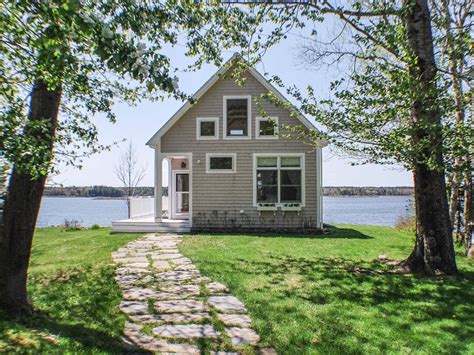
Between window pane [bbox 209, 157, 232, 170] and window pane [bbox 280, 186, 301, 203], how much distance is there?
86.8 inches

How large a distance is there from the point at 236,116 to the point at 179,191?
4064 millimetres

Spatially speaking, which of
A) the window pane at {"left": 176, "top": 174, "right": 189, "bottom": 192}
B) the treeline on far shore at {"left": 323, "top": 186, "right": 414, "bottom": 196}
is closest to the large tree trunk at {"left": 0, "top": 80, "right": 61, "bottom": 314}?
the window pane at {"left": 176, "top": 174, "right": 189, "bottom": 192}

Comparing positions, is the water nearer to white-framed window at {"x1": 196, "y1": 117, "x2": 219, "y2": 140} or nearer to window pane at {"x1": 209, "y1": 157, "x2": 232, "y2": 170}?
window pane at {"x1": 209, "y1": 157, "x2": 232, "y2": 170}

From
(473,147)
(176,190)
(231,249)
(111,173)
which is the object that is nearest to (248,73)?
(176,190)

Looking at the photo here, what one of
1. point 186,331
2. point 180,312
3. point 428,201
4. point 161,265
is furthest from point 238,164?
point 186,331

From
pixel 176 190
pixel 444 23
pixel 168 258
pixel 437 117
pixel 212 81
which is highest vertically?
pixel 212 81

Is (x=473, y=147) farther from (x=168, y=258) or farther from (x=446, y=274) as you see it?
(x=168, y=258)

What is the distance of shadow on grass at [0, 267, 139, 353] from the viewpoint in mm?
3215

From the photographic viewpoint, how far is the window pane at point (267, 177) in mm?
13000

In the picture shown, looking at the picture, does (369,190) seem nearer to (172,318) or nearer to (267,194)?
(267,194)

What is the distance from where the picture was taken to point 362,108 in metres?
5.70

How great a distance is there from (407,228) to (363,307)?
35.8ft

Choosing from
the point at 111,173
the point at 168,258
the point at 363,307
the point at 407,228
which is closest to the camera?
the point at 363,307

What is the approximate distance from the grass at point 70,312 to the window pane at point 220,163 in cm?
630
